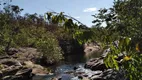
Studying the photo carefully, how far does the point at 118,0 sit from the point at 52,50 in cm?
3330

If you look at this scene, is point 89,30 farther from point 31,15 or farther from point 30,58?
point 31,15

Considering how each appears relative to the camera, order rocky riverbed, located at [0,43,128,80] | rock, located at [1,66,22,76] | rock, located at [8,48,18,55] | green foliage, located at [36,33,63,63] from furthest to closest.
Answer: rock, located at [8,48,18,55]
green foliage, located at [36,33,63,63]
rock, located at [1,66,22,76]
rocky riverbed, located at [0,43,128,80]

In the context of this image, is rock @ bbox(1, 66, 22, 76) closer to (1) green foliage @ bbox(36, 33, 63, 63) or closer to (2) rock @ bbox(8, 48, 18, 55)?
(1) green foliage @ bbox(36, 33, 63, 63)

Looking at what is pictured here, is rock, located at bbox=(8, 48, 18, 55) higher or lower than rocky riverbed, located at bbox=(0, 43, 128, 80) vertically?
higher

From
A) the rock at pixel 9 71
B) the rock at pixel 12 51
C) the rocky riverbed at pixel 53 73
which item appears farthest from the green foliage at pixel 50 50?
the rock at pixel 9 71

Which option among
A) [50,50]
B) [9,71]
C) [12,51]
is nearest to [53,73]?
[9,71]

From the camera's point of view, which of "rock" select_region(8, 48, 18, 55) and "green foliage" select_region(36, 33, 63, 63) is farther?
"rock" select_region(8, 48, 18, 55)

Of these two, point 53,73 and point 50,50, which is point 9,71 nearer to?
point 53,73

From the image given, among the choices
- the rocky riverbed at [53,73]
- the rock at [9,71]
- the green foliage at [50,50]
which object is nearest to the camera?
the rocky riverbed at [53,73]

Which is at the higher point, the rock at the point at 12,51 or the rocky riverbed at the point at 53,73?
the rock at the point at 12,51

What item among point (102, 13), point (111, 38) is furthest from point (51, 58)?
point (111, 38)

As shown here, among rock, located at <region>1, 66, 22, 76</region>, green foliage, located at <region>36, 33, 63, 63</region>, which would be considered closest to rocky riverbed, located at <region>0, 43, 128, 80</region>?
rock, located at <region>1, 66, 22, 76</region>

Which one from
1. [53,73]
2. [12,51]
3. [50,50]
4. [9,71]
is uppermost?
[12,51]

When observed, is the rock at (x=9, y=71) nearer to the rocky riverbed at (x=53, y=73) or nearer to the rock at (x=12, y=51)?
the rocky riverbed at (x=53, y=73)
